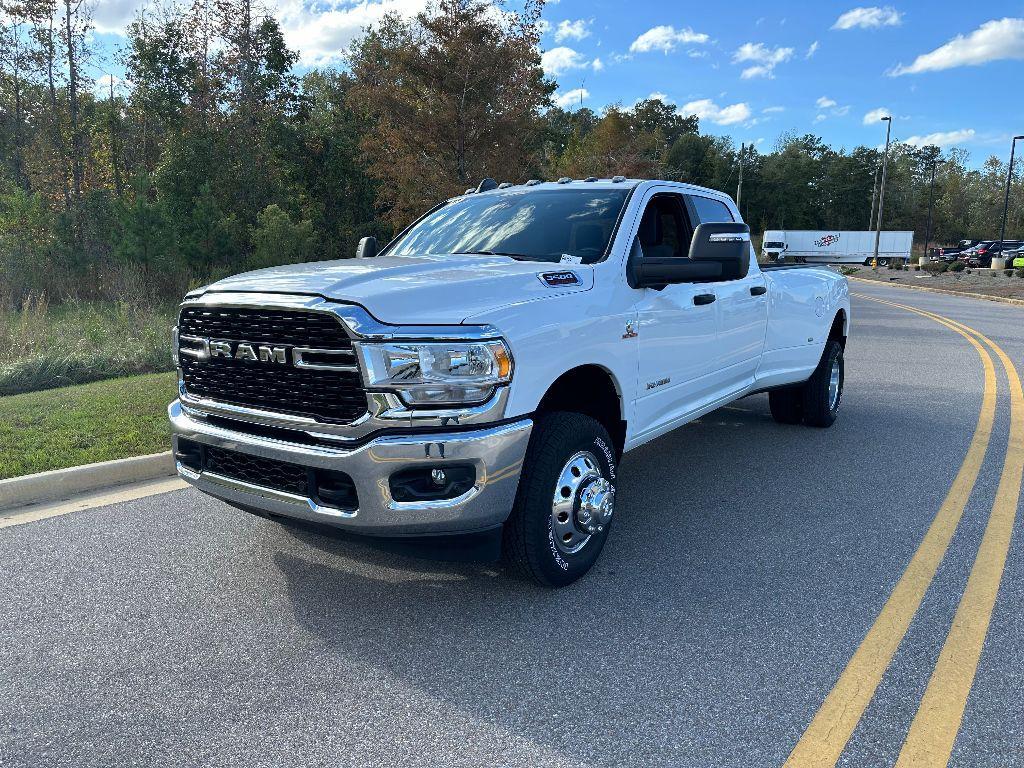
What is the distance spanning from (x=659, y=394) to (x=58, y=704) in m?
3.24

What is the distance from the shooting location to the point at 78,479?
5.21 meters

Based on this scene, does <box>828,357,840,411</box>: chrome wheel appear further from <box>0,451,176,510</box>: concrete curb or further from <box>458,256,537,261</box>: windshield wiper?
<box>0,451,176,510</box>: concrete curb

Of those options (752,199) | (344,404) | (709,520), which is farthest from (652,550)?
(752,199)

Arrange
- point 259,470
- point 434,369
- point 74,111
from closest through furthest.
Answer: point 434,369 < point 259,470 < point 74,111

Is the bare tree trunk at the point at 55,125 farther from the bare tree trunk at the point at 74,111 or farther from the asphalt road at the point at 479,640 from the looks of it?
the asphalt road at the point at 479,640

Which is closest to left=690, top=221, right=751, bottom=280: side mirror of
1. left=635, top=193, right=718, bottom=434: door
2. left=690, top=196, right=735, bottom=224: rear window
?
left=635, top=193, right=718, bottom=434: door

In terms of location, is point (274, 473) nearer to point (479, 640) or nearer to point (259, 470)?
point (259, 470)

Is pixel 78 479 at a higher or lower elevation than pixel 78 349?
lower

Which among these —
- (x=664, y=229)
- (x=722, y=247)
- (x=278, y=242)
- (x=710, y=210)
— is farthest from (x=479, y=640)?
(x=278, y=242)

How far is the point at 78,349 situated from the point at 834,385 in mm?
8989

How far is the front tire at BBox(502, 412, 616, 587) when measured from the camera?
3469 mm

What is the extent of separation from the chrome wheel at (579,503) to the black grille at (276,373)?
1088 millimetres

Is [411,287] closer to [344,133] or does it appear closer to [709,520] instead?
[709,520]

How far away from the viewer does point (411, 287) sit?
128 inches
